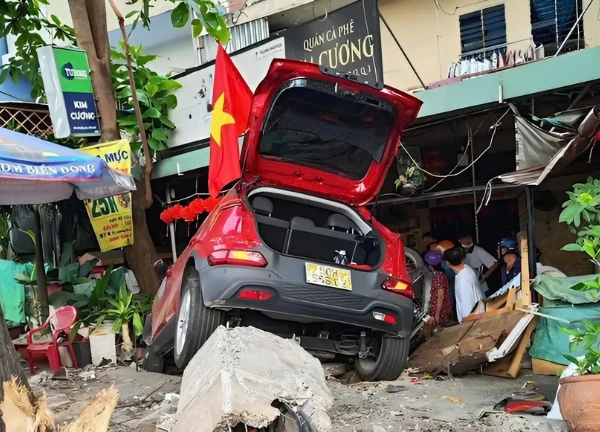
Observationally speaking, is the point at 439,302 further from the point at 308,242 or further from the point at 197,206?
the point at 197,206

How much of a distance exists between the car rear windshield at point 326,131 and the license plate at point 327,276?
48.2 inches

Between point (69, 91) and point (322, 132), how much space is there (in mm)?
4774

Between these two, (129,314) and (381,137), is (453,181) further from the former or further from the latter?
(129,314)

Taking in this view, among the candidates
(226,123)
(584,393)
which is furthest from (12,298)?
(584,393)

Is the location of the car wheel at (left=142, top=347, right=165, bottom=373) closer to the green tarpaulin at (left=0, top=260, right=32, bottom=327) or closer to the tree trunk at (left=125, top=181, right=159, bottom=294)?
the tree trunk at (left=125, top=181, right=159, bottom=294)

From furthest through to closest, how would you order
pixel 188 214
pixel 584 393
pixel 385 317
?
pixel 188 214 → pixel 385 317 → pixel 584 393

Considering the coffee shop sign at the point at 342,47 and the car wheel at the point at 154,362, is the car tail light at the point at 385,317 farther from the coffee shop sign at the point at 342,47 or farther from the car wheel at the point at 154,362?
the coffee shop sign at the point at 342,47

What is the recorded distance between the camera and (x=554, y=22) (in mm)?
9562

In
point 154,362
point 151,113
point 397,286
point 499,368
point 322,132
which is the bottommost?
point 499,368

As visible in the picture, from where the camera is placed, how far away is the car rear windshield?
526cm

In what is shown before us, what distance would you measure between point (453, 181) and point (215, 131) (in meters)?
5.22

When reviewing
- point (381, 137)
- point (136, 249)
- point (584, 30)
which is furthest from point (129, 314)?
point (584, 30)

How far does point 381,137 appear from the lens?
5.62 m

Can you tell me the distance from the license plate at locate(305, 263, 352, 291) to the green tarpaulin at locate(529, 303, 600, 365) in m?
2.01
